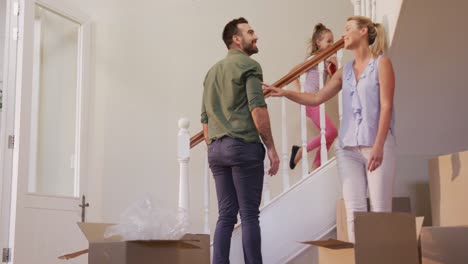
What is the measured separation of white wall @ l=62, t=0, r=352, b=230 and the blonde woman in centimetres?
194

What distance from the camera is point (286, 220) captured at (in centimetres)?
332

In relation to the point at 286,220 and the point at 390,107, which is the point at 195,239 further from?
the point at 286,220

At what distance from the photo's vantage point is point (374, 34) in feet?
8.77

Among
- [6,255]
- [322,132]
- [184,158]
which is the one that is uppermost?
[322,132]

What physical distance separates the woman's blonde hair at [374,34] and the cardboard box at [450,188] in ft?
1.93

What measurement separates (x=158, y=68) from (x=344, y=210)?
2.17m

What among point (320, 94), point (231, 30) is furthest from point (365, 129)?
point (231, 30)

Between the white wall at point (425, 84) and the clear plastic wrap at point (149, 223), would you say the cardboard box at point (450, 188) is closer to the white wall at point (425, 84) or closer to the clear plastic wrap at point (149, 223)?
the white wall at point (425, 84)

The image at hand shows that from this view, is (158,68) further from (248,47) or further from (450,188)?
(450,188)

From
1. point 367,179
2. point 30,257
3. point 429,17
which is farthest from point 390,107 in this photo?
point 30,257

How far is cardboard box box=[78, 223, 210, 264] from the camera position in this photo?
5.13 feet

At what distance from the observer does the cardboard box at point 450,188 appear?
106 inches

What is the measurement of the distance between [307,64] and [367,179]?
3.54 feet

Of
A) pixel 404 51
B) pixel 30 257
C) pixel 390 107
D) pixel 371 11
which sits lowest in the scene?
pixel 30 257
